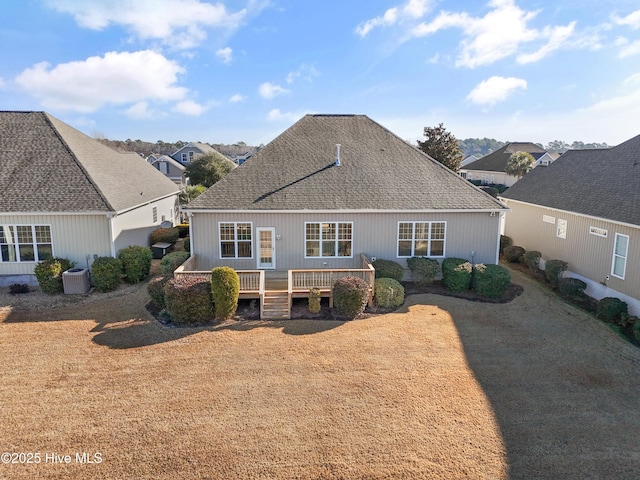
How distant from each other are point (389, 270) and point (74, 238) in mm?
12256

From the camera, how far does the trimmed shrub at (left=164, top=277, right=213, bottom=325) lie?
12500 millimetres

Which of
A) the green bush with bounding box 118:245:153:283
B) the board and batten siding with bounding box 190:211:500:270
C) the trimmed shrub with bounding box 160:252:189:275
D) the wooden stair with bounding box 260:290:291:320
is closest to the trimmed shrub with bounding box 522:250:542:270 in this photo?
the board and batten siding with bounding box 190:211:500:270

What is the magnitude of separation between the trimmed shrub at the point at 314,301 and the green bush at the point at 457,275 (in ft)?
17.6

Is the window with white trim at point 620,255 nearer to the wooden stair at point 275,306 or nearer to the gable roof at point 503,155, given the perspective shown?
the wooden stair at point 275,306

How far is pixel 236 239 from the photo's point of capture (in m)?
15.9

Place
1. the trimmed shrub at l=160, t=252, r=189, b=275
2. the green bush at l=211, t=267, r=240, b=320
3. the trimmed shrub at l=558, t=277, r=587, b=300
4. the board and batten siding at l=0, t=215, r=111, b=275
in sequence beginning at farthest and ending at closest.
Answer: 1. the board and batten siding at l=0, t=215, r=111, b=275
2. the trimmed shrub at l=160, t=252, r=189, b=275
3. the trimmed shrub at l=558, t=277, r=587, b=300
4. the green bush at l=211, t=267, r=240, b=320

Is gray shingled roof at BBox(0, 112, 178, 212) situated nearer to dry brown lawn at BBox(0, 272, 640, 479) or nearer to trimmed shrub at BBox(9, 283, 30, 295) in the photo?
trimmed shrub at BBox(9, 283, 30, 295)

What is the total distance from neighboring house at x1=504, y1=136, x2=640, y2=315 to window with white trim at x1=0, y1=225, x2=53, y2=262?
820 inches

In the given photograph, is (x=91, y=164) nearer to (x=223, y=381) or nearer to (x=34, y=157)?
(x=34, y=157)

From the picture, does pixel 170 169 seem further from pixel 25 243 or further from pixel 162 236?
pixel 25 243

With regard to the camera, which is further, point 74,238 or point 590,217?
point 74,238

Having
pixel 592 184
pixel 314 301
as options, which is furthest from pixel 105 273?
pixel 592 184

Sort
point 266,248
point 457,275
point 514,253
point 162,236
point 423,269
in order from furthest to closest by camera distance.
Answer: point 162,236, point 514,253, point 266,248, point 423,269, point 457,275

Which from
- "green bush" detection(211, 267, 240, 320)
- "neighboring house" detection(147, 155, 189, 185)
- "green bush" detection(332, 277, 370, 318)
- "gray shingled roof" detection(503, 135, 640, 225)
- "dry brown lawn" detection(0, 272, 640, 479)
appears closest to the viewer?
"dry brown lawn" detection(0, 272, 640, 479)
